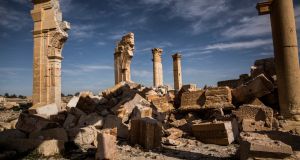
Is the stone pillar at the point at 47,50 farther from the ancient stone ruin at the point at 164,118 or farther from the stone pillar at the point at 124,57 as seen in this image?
the stone pillar at the point at 124,57

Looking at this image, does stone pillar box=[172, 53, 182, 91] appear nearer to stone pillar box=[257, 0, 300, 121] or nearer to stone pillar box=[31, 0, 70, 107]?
stone pillar box=[31, 0, 70, 107]

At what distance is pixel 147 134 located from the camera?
24.0 ft

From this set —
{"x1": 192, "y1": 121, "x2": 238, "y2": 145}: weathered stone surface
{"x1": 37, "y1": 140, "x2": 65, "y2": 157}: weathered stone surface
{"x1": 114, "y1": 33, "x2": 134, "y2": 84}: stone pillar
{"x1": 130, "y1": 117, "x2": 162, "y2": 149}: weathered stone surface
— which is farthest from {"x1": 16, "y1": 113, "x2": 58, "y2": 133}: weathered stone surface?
{"x1": 114, "y1": 33, "x2": 134, "y2": 84}: stone pillar

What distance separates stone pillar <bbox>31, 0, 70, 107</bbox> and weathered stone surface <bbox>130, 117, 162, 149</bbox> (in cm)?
631

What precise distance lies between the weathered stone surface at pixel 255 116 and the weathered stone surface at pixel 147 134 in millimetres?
2941

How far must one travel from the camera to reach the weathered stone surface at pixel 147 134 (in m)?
7.32

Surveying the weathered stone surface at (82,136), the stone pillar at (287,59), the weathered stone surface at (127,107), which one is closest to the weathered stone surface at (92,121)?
the weathered stone surface at (127,107)

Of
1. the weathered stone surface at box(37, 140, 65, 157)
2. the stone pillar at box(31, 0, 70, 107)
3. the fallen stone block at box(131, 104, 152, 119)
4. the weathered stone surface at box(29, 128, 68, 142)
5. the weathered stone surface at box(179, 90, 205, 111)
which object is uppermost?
the stone pillar at box(31, 0, 70, 107)

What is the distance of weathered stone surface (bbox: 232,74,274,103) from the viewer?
35.1 ft

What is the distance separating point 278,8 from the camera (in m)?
9.03

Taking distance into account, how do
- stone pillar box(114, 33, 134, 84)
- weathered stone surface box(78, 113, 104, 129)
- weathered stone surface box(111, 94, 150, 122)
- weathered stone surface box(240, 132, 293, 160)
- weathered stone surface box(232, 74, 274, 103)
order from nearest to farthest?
weathered stone surface box(240, 132, 293, 160) → weathered stone surface box(78, 113, 104, 129) → weathered stone surface box(111, 94, 150, 122) → weathered stone surface box(232, 74, 274, 103) → stone pillar box(114, 33, 134, 84)

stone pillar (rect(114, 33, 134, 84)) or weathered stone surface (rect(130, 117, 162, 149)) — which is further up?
stone pillar (rect(114, 33, 134, 84))

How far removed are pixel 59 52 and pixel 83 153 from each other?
24.7 ft

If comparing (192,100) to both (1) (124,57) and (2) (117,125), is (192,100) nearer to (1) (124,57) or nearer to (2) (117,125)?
(2) (117,125)
